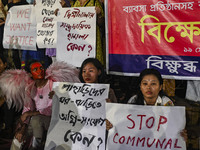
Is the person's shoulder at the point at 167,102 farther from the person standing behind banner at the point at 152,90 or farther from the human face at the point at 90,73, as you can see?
the human face at the point at 90,73

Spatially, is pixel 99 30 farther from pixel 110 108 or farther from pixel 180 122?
pixel 180 122

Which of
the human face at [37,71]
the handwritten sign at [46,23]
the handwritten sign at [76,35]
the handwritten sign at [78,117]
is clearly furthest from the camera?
the handwritten sign at [46,23]

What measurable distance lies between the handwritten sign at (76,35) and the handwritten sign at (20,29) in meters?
0.67

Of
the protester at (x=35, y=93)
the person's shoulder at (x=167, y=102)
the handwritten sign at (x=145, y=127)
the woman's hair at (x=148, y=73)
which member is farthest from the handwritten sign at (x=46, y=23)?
the person's shoulder at (x=167, y=102)

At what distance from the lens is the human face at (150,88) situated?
3006 mm

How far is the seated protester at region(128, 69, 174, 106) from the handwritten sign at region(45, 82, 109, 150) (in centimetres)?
41

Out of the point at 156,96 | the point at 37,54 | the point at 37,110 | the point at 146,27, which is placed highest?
the point at 146,27

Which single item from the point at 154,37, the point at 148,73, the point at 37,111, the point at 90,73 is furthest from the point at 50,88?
the point at 154,37

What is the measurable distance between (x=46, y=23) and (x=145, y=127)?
2273 millimetres

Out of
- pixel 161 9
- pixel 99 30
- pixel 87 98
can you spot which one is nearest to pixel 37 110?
pixel 87 98

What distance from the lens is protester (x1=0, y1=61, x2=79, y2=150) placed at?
11.0 ft

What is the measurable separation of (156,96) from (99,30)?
137 centimetres

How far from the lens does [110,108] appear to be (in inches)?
114

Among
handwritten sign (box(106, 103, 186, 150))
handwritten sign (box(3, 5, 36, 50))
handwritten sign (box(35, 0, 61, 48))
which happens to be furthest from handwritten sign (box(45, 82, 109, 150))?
handwritten sign (box(3, 5, 36, 50))
